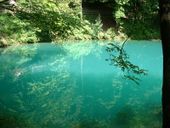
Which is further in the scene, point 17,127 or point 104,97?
point 104,97

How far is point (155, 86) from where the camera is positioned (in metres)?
12.4

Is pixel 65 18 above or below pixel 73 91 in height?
above

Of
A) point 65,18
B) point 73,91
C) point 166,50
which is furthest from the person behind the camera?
point 73,91

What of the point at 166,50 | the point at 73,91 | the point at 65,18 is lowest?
the point at 73,91

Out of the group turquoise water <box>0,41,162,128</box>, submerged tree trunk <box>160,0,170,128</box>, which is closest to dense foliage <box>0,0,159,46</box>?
submerged tree trunk <box>160,0,170,128</box>

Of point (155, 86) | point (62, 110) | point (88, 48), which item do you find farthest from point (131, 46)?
point (62, 110)

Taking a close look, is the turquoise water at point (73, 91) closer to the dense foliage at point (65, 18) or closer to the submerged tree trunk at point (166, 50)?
the dense foliage at point (65, 18)

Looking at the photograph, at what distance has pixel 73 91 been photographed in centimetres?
1152

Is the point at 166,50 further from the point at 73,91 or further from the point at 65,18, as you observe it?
the point at 73,91

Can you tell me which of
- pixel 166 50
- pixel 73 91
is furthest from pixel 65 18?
pixel 73 91

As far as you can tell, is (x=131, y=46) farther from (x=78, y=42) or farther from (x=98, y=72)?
(x=98, y=72)

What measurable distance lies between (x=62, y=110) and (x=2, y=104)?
1.47 meters

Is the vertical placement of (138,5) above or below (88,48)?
above

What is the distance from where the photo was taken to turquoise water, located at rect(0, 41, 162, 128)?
831 cm
